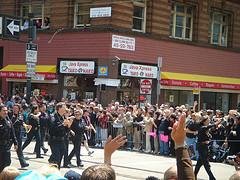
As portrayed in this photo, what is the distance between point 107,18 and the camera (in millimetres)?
27016

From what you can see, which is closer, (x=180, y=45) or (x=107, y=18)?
(x=107, y=18)

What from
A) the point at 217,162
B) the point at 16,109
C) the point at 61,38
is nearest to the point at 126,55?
the point at 61,38

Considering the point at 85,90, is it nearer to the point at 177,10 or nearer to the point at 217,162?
the point at 177,10

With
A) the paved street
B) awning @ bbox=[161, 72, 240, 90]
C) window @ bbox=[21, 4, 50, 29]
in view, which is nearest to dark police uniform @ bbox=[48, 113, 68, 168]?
the paved street

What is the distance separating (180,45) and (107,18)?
256 inches

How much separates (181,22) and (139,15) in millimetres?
4121

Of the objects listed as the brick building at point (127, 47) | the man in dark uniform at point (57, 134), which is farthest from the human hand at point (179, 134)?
the brick building at point (127, 47)

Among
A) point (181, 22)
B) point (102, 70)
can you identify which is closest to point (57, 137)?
point (102, 70)

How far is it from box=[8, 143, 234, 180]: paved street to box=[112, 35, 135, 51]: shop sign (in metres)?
9.84

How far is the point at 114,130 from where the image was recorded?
20609 millimetres

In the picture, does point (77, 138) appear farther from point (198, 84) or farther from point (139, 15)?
point (198, 84)

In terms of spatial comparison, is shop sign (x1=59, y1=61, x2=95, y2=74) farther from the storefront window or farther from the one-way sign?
the storefront window

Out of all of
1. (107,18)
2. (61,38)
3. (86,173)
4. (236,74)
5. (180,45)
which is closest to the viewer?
(86,173)

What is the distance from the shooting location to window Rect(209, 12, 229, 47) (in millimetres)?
34031
